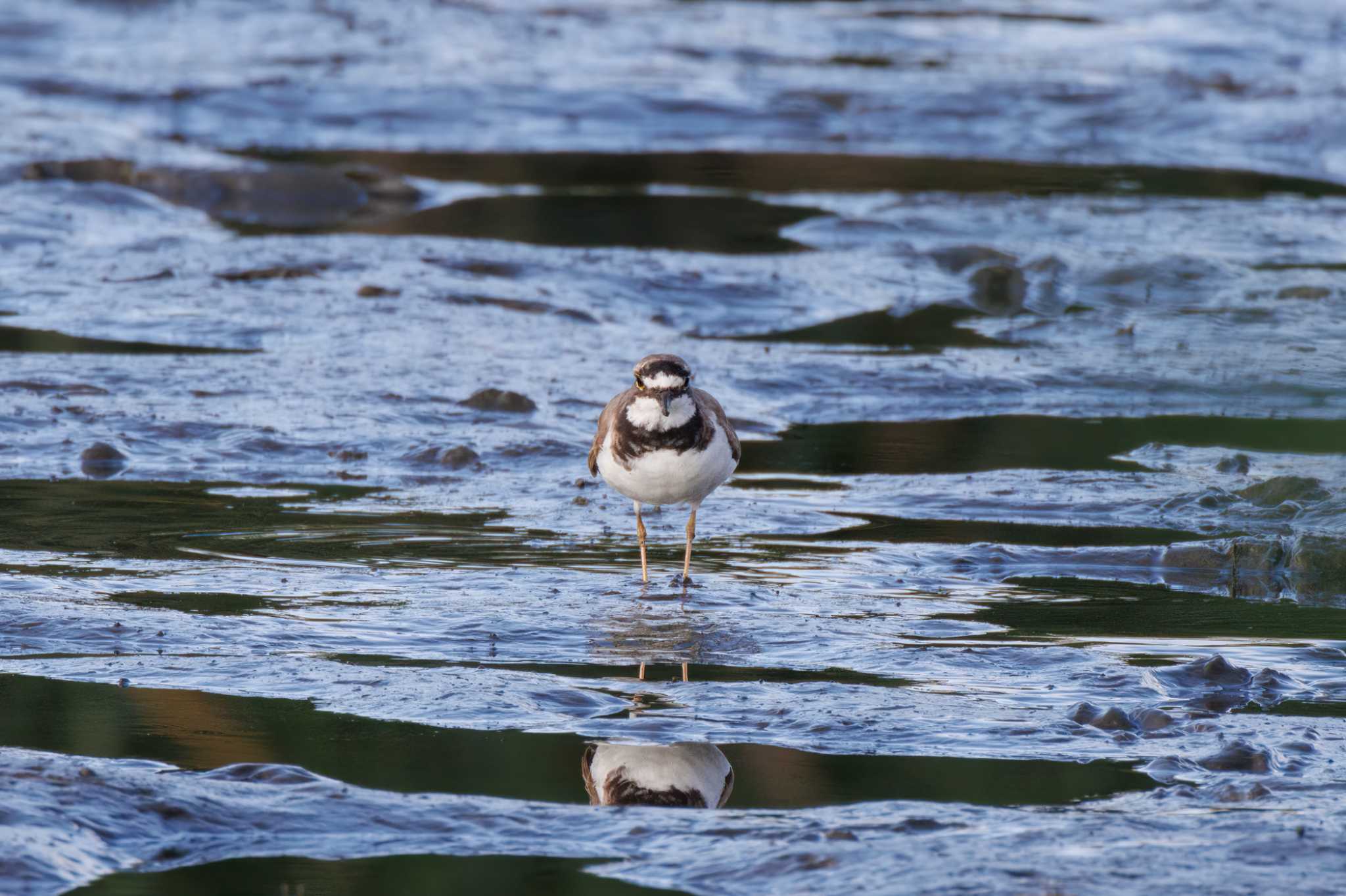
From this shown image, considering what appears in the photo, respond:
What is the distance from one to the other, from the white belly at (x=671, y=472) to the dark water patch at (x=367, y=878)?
2.71 m

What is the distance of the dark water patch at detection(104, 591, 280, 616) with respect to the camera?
6.21 metres

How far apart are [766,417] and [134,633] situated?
4271 mm

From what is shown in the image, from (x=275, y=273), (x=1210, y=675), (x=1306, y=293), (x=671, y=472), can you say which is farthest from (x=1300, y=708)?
(x=275, y=273)

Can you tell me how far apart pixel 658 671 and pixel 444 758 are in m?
1.12

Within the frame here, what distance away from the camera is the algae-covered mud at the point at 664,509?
4422 millimetres

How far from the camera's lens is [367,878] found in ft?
13.5

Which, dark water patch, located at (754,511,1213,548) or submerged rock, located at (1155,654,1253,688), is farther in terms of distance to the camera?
dark water patch, located at (754,511,1213,548)

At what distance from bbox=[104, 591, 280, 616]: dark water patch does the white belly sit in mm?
1406

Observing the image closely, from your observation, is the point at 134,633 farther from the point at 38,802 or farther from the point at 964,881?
the point at 964,881

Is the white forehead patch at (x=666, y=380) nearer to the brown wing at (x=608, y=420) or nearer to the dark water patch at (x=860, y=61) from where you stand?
the brown wing at (x=608, y=420)

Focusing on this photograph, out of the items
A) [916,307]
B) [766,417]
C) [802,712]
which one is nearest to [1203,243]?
[916,307]

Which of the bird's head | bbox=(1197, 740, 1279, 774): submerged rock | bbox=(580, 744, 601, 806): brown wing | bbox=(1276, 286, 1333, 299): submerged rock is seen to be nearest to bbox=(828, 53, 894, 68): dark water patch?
bbox=(1276, 286, 1333, 299): submerged rock

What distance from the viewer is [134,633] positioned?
5.89 metres

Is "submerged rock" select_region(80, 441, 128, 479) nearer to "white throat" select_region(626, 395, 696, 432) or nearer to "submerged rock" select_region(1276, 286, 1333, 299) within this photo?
"white throat" select_region(626, 395, 696, 432)
